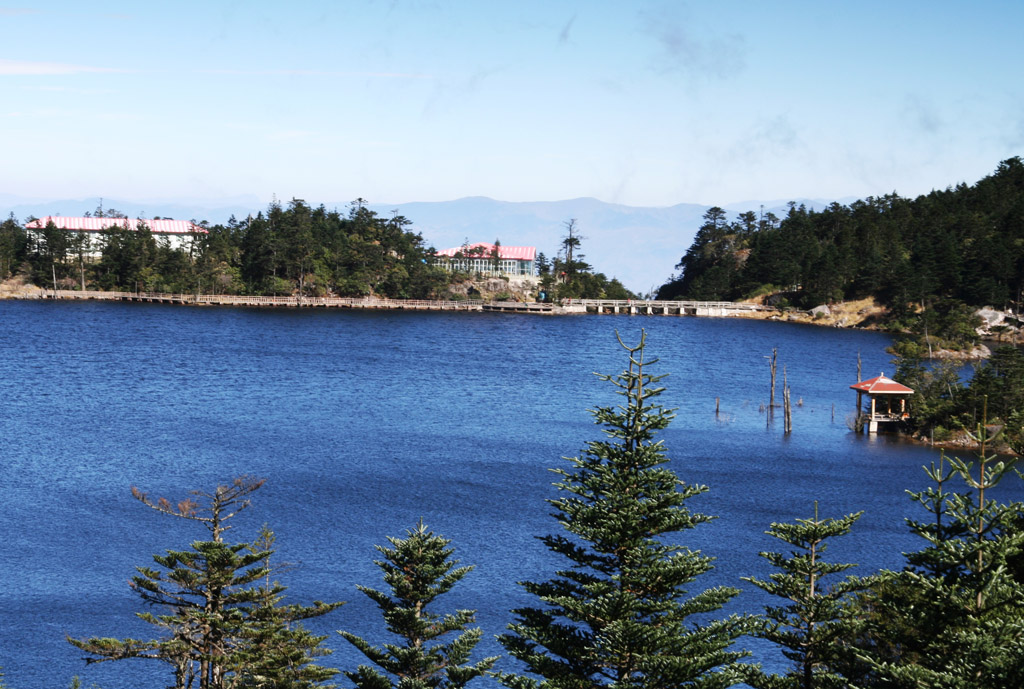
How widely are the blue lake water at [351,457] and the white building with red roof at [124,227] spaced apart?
150 ft

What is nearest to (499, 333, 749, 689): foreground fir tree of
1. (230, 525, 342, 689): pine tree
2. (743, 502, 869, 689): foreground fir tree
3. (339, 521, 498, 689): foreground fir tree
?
(743, 502, 869, 689): foreground fir tree

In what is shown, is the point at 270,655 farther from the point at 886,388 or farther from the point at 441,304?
the point at 441,304

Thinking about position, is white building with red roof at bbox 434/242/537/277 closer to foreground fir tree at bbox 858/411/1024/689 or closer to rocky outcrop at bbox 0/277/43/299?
rocky outcrop at bbox 0/277/43/299

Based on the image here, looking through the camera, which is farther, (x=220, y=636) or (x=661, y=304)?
(x=661, y=304)

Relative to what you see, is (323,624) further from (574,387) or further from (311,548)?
(574,387)

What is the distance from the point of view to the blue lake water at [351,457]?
4006cm

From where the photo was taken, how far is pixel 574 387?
9888 centimetres

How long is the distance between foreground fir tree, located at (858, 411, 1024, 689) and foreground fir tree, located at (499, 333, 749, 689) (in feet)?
10.7

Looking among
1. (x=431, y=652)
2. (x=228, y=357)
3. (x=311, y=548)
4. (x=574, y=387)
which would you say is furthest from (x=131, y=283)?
(x=431, y=652)

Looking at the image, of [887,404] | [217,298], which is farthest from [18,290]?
[887,404]

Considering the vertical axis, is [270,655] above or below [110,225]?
→ below

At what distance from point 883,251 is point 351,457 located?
116 meters

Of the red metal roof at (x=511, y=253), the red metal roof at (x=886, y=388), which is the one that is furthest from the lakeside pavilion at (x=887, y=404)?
the red metal roof at (x=511, y=253)

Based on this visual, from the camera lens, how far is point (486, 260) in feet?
627
